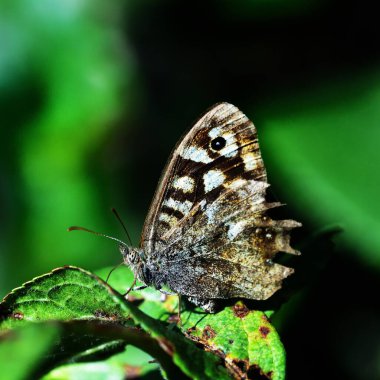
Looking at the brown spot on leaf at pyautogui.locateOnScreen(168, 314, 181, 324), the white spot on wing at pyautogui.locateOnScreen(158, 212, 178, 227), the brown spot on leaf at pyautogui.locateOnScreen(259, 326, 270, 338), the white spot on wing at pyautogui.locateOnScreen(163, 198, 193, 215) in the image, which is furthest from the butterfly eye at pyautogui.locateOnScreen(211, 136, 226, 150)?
the brown spot on leaf at pyautogui.locateOnScreen(259, 326, 270, 338)

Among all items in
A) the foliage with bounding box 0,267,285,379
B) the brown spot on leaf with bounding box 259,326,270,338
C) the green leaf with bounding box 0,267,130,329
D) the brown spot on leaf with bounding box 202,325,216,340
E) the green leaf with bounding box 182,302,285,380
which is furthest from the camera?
the brown spot on leaf with bounding box 202,325,216,340

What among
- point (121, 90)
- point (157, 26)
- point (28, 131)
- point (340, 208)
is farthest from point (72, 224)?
point (340, 208)

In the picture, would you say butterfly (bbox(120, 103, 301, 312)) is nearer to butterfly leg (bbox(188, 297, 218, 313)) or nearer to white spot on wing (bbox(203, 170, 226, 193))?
white spot on wing (bbox(203, 170, 226, 193))

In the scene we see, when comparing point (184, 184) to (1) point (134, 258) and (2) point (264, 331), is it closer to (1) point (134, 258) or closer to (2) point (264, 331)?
(1) point (134, 258)

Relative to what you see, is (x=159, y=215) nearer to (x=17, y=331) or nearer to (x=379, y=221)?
(x=17, y=331)

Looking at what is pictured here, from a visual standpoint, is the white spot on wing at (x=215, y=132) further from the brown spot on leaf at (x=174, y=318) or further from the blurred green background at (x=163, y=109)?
the blurred green background at (x=163, y=109)

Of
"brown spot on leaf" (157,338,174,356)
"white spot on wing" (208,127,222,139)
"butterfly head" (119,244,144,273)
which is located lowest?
"butterfly head" (119,244,144,273)

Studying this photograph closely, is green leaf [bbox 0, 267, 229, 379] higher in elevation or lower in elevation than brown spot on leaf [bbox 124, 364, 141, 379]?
higher
